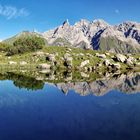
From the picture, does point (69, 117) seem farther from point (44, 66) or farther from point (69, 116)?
point (44, 66)

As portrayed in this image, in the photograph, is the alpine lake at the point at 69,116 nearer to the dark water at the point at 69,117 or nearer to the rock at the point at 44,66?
the dark water at the point at 69,117

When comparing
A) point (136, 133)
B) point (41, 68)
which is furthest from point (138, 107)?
point (41, 68)

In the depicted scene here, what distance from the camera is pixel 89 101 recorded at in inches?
2825

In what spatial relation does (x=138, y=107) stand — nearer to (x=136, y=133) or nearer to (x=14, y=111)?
(x=136, y=133)

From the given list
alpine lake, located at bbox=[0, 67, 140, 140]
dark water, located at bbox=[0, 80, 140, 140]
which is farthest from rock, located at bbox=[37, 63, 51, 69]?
dark water, located at bbox=[0, 80, 140, 140]

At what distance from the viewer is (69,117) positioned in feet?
172

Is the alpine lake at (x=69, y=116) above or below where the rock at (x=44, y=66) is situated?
below

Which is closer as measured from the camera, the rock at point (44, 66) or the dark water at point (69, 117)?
the dark water at point (69, 117)

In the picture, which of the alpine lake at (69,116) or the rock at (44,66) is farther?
the rock at (44,66)

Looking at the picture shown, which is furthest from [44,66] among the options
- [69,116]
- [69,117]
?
A: [69,117]

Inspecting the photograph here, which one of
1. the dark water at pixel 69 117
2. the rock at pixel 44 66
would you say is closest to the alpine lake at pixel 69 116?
the dark water at pixel 69 117

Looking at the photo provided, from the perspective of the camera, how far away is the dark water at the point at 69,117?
135 ft

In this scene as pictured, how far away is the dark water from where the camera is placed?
41.2 metres

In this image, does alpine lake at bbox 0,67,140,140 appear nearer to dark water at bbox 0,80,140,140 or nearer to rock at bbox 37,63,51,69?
dark water at bbox 0,80,140,140
